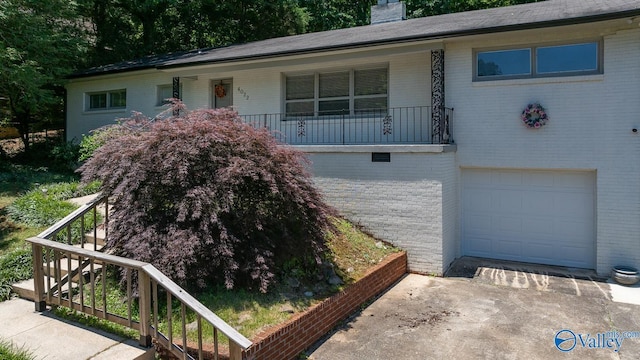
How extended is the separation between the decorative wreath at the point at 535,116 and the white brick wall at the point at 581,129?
13 cm

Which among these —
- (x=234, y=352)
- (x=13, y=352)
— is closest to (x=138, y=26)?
(x=13, y=352)

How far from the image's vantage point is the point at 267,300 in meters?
5.03

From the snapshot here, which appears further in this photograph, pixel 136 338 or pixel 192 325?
pixel 192 325

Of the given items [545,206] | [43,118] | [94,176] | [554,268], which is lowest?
[554,268]

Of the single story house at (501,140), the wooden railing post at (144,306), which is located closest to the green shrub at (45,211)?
the wooden railing post at (144,306)

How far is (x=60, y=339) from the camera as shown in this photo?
411cm

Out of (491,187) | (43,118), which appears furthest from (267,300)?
(43,118)

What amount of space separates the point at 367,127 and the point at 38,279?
309 inches

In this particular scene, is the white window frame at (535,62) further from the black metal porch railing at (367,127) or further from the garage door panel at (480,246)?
the garage door panel at (480,246)

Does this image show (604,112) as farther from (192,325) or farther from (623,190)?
(192,325)

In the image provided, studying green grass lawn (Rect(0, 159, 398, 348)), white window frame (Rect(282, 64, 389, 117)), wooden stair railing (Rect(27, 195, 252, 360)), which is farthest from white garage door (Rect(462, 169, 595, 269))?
wooden stair railing (Rect(27, 195, 252, 360))

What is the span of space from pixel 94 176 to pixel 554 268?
8.58 m

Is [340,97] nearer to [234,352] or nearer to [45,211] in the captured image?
[45,211]

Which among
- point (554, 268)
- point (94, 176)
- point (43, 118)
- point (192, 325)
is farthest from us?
point (43, 118)
